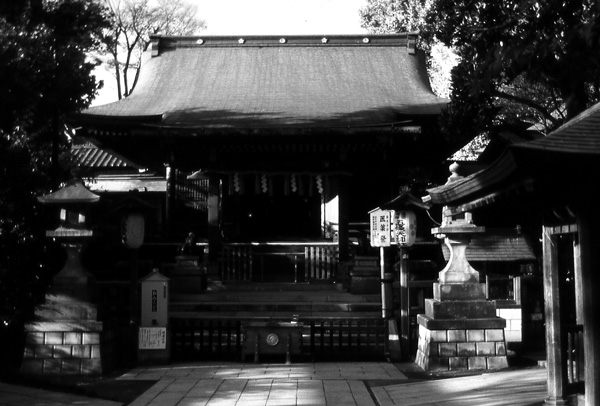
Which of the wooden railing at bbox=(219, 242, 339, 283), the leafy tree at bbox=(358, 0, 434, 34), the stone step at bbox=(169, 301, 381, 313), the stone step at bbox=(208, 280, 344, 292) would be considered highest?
the leafy tree at bbox=(358, 0, 434, 34)

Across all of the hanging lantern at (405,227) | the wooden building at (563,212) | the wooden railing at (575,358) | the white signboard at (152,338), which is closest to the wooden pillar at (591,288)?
the wooden building at (563,212)

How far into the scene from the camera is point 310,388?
33.3 feet

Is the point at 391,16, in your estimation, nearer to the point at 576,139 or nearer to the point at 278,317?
the point at 278,317

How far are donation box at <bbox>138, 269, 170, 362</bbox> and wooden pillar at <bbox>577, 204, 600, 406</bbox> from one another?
7.41m

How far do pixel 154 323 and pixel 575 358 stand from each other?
7.25 m

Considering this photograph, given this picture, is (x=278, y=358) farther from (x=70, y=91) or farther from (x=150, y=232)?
(x=150, y=232)

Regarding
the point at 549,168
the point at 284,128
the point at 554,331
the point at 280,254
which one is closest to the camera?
the point at 549,168

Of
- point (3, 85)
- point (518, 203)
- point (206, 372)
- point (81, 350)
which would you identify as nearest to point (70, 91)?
point (3, 85)

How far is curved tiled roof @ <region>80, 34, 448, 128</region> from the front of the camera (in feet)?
62.8

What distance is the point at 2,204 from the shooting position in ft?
41.2

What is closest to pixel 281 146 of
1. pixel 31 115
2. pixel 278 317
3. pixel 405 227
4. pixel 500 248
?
pixel 278 317

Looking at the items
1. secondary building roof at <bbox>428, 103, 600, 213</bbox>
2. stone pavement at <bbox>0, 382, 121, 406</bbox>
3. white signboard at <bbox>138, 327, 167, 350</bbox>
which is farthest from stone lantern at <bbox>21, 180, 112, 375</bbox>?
secondary building roof at <bbox>428, 103, 600, 213</bbox>

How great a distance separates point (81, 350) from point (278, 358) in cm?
320

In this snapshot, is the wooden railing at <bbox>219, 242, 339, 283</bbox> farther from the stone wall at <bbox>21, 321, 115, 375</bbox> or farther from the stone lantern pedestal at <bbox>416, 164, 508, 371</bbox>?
the stone wall at <bbox>21, 321, 115, 375</bbox>
